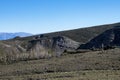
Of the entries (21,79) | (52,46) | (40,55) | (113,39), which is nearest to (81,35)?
(52,46)

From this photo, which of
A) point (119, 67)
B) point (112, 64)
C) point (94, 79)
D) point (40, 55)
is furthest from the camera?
point (40, 55)

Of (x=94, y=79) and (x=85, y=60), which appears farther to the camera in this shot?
(x=85, y=60)

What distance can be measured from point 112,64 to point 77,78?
8151 mm

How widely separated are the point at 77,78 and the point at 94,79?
1.88m


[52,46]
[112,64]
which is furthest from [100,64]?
[52,46]

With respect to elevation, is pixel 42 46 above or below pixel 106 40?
below

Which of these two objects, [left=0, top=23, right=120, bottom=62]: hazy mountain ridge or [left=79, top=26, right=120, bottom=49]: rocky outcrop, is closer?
[left=0, top=23, right=120, bottom=62]: hazy mountain ridge

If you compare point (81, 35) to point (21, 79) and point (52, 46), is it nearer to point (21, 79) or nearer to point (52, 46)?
point (52, 46)

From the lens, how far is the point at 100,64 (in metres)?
32.4

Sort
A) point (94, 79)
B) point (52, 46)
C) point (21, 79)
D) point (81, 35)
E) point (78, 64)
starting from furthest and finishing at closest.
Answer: point (81, 35), point (52, 46), point (78, 64), point (21, 79), point (94, 79)

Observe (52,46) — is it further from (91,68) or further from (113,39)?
(91,68)

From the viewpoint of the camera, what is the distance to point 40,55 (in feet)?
163

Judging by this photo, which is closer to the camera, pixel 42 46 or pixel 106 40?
pixel 106 40

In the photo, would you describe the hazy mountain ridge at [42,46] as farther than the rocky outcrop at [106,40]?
No
